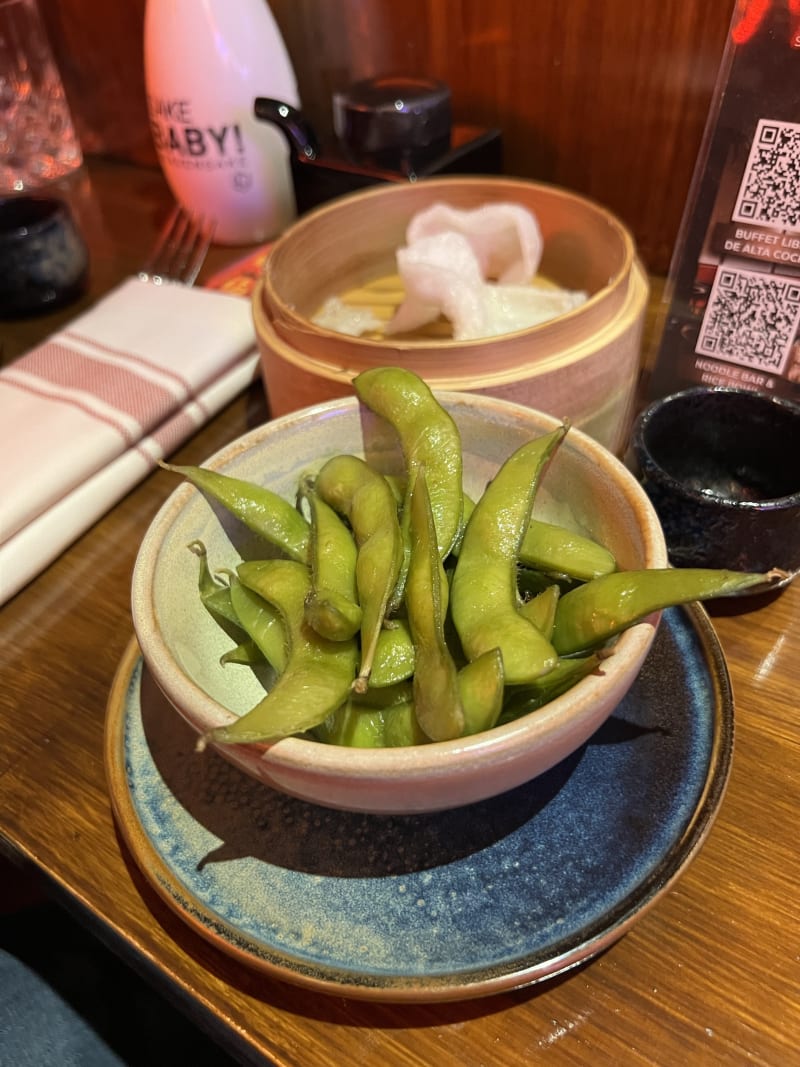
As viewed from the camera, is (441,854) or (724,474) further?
(724,474)

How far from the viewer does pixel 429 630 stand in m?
0.57

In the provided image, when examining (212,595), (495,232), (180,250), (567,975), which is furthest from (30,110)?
(567,975)

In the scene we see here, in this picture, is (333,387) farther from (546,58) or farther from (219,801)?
(546,58)

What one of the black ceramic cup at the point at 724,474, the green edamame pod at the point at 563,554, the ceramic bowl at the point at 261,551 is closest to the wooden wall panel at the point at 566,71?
the black ceramic cup at the point at 724,474

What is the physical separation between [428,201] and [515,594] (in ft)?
2.49

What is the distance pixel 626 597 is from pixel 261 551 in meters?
0.36

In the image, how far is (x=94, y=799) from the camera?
71cm

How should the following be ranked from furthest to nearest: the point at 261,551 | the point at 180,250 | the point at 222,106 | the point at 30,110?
the point at 30,110
the point at 180,250
the point at 222,106
the point at 261,551

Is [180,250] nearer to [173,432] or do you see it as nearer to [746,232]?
[173,432]

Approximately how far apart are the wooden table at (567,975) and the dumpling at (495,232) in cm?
56

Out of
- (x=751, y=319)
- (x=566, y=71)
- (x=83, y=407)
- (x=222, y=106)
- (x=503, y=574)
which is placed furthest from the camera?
(x=222, y=106)

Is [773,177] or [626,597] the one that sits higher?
[773,177]

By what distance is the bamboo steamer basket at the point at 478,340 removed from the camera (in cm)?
83

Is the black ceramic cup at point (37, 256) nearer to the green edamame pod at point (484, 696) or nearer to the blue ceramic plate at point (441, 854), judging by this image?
the blue ceramic plate at point (441, 854)
